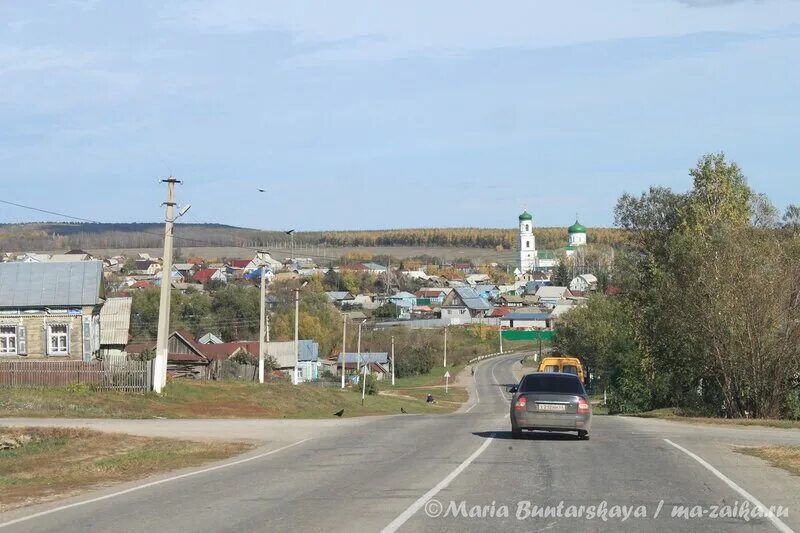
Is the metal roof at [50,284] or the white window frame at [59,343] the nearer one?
the white window frame at [59,343]

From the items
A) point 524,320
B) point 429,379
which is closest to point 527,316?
point 524,320

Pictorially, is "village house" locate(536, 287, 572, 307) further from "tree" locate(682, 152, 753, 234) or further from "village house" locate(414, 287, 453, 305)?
"tree" locate(682, 152, 753, 234)

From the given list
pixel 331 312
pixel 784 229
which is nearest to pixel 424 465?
pixel 784 229

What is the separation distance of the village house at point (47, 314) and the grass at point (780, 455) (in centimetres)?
3790

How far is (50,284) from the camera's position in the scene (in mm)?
51500

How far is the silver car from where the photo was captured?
21500mm

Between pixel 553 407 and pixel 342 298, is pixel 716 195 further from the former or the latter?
pixel 342 298

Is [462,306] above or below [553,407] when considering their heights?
above

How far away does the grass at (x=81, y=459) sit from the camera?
53.1ft

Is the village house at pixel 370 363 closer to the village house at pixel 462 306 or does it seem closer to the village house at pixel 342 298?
the village house at pixel 462 306

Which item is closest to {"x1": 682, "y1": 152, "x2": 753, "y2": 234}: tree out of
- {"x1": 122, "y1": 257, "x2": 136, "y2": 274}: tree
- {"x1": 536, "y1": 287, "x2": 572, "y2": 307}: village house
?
{"x1": 536, "y1": 287, "x2": 572, "y2": 307}: village house

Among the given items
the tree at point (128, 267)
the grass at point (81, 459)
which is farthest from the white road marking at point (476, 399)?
the tree at point (128, 267)

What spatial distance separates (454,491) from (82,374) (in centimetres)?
3041

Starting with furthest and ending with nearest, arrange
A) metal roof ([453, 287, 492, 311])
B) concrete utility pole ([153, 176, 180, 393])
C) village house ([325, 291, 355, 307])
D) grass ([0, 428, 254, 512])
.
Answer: metal roof ([453, 287, 492, 311])
village house ([325, 291, 355, 307])
concrete utility pole ([153, 176, 180, 393])
grass ([0, 428, 254, 512])
